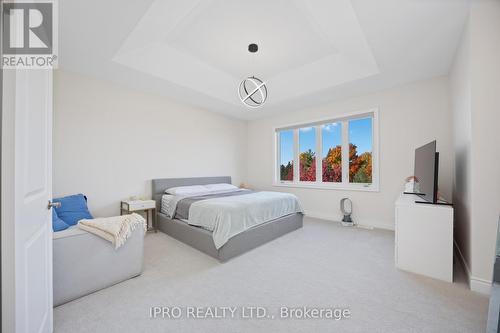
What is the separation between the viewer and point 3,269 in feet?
2.78

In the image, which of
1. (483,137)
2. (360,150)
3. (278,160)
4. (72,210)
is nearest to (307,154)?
(278,160)

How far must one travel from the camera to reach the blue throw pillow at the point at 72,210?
2549mm

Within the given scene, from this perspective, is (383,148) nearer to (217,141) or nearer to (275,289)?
(275,289)

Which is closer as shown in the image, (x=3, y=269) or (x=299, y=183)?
(x=3, y=269)

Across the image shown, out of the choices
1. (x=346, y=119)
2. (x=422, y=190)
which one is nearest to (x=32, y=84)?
(x=422, y=190)

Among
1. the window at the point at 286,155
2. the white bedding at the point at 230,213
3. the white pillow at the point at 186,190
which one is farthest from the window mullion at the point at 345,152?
the white pillow at the point at 186,190

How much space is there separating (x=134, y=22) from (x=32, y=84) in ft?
4.84

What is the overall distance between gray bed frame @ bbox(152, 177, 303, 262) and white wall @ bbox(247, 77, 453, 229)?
1.28 meters

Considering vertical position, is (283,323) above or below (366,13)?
below

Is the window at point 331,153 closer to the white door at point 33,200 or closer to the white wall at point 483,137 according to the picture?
the white wall at point 483,137

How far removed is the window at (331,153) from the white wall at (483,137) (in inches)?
76.2

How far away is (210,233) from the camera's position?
264 cm

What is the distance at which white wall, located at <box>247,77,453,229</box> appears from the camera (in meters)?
3.28

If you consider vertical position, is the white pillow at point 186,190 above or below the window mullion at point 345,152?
below
